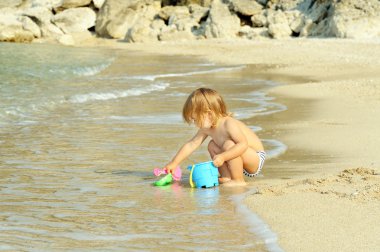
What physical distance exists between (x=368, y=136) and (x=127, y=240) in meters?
4.10

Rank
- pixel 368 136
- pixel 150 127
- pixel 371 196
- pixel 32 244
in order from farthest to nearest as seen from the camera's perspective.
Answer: pixel 150 127
pixel 368 136
pixel 371 196
pixel 32 244

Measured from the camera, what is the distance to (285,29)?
33.2 metres

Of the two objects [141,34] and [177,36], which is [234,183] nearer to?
[177,36]

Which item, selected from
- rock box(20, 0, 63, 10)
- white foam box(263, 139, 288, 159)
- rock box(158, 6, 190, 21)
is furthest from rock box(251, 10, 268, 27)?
white foam box(263, 139, 288, 159)

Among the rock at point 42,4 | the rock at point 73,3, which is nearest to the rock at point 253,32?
the rock at point 73,3

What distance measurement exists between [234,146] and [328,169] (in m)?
0.88

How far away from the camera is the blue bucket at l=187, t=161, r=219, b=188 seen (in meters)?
6.01

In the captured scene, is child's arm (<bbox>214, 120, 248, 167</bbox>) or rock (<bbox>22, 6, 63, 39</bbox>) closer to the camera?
child's arm (<bbox>214, 120, 248, 167</bbox>)

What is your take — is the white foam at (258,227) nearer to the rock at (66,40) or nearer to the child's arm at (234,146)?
the child's arm at (234,146)

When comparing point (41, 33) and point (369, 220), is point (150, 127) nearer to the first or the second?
point (369, 220)

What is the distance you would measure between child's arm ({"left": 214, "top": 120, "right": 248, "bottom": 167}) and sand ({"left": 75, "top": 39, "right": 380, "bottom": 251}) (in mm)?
288

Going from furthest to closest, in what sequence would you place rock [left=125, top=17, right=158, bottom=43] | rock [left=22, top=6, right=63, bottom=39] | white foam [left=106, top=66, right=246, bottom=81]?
1. rock [left=22, top=6, right=63, bottom=39]
2. rock [left=125, top=17, right=158, bottom=43]
3. white foam [left=106, top=66, right=246, bottom=81]

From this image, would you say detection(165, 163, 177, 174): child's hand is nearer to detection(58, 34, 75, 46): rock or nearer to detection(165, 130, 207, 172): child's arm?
detection(165, 130, 207, 172): child's arm

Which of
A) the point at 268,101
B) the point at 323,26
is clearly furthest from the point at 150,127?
the point at 323,26
